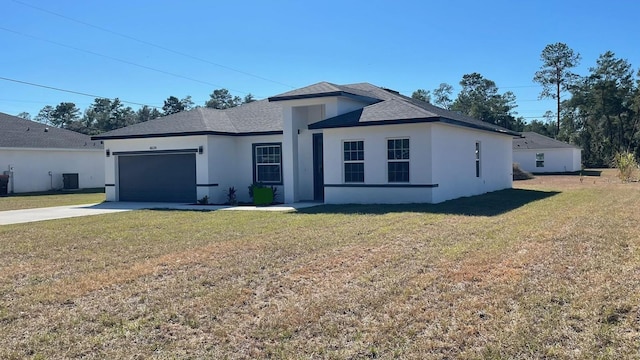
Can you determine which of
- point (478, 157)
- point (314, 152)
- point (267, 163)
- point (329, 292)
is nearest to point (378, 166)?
point (314, 152)

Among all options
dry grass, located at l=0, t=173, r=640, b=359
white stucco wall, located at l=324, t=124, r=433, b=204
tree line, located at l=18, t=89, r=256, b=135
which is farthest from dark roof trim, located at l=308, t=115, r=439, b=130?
tree line, located at l=18, t=89, r=256, b=135

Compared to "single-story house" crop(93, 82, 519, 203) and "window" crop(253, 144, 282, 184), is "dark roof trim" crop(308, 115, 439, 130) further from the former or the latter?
"window" crop(253, 144, 282, 184)

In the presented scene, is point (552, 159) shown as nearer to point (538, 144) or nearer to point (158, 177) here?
point (538, 144)

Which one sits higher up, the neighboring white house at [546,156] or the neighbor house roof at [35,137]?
the neighbor house roof at [35,137]

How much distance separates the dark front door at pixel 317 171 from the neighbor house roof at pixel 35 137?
17932mm

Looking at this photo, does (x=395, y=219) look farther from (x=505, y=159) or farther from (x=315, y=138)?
(x=505, y=159)

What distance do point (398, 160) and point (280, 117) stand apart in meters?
6.23

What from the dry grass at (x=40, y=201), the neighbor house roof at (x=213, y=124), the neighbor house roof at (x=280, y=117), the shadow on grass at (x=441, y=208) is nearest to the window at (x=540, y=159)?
the neighbor house roof at (x=280, y=117)

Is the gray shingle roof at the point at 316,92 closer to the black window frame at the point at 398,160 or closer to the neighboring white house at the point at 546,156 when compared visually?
the black window frame at the point at 398,160

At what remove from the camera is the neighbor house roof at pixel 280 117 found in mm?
17219

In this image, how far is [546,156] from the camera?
4738cm

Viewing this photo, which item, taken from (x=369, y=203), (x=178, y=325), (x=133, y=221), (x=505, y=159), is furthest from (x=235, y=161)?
(x=178, y=325)

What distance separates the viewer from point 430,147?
1672 centimetres

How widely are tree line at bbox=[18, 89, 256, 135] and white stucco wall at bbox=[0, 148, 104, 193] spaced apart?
36626 mm
